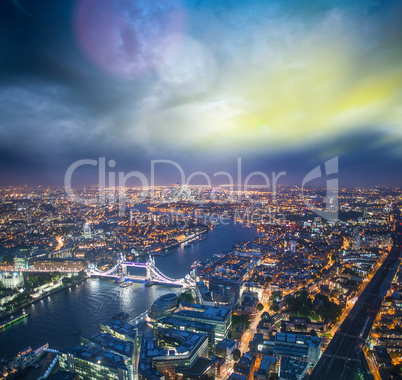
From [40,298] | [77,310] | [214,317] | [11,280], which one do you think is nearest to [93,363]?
[214,317]

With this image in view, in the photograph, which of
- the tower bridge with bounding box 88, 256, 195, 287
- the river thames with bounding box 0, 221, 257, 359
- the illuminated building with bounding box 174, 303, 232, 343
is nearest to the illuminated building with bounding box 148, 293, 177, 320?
the illuminated building with bounding box 174, 303, 232, 343

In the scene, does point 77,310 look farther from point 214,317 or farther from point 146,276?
point 214,317

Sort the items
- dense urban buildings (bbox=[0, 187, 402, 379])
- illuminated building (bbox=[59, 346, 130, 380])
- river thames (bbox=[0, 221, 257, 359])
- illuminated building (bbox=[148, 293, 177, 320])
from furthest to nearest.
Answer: illuminated building (bbox=[148, 293, 177, 320])
river thames (bbox=[0, 221, 257, 359])
dense urban buildings (bbox=[0, 187, 402, 379])
illuminated building (bbox=[59, 346, 130, 380])

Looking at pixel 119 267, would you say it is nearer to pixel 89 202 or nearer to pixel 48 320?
pixel 48 320

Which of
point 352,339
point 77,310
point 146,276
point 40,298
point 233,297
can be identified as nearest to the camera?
point 352,339

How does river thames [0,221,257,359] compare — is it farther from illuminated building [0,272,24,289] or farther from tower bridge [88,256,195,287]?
illuminated building [0,272,24,289]

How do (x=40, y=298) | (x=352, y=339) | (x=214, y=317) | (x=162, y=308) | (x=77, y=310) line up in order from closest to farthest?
(x=352, y=339) → (x=214, y=317) → (x=162, y=308) → (x=77, y=310) → (x=40, y=298)
